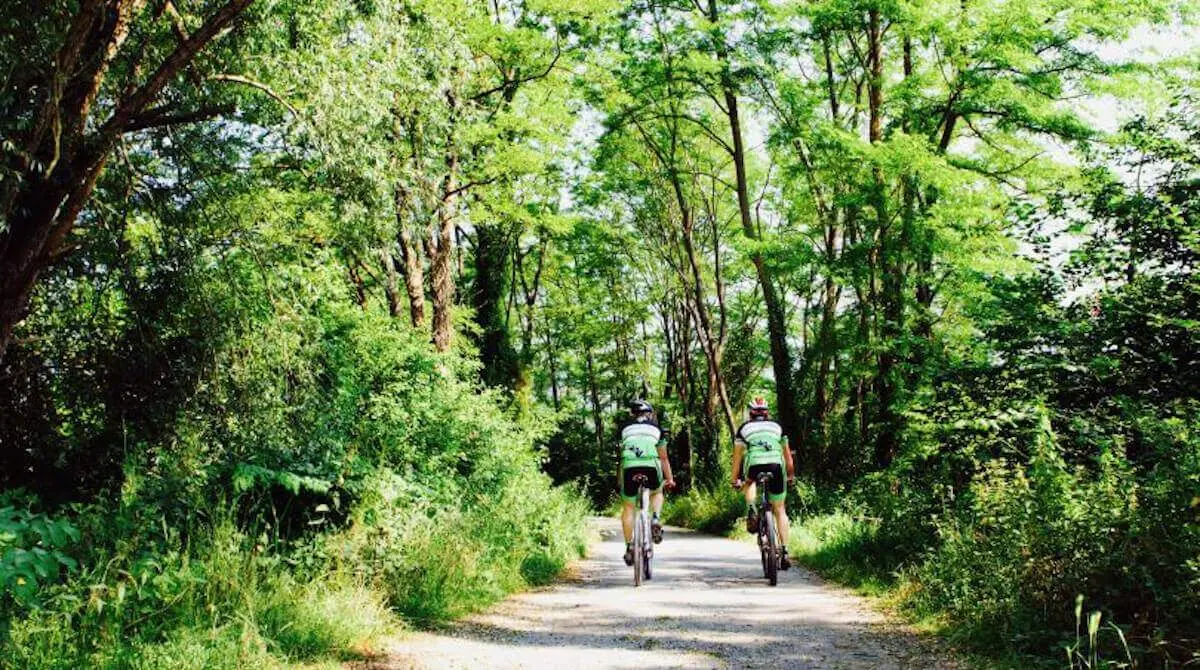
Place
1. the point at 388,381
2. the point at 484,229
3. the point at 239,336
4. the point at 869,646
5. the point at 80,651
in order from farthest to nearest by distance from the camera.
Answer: the point at 484,229 → the point at 388,381 → the point at 239,336 → the point at 869,646 → the point at 80,651

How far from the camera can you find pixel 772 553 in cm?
945

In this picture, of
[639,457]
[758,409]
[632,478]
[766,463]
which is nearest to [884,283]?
[758,409]

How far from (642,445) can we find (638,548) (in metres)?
1.20

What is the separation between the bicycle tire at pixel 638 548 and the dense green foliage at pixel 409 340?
1.32 meters

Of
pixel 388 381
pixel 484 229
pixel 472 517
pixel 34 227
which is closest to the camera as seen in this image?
pixel 34 227

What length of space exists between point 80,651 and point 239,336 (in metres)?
4.64

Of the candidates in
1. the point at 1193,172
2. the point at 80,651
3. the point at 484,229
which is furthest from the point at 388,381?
the point at 484,229

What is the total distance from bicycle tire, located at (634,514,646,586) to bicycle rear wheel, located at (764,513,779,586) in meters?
1.44

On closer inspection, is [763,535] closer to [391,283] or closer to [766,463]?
[766,463]

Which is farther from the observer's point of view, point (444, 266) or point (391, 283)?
point (391, 283)

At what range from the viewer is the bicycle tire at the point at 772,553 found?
945cm

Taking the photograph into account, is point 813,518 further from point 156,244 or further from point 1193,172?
point 156,244

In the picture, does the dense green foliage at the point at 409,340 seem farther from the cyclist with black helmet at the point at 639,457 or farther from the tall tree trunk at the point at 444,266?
the cyclist with black helmet at the point at 639,457

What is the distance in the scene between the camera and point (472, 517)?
372 inches
